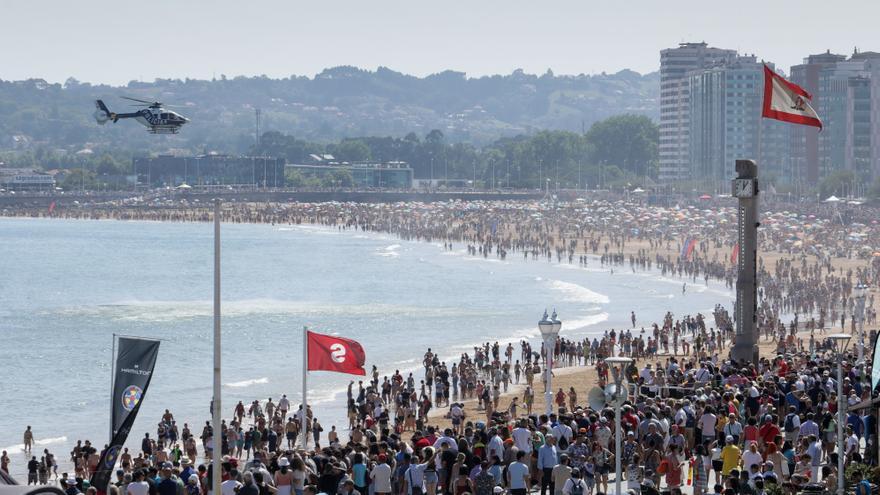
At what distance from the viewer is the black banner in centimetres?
1592

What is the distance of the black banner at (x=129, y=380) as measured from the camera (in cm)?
1592

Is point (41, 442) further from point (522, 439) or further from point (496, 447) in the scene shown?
point (496, 447)

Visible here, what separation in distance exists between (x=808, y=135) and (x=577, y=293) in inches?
4570

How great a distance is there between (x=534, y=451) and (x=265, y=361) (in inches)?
1287

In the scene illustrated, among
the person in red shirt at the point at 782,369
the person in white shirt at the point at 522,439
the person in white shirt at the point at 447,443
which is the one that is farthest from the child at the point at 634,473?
the person in red shirt at the point at 782,369

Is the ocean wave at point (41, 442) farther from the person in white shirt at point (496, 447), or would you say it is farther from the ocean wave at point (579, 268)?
the ocean wave at point (579, 268)

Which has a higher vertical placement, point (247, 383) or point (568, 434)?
point (568, 434)

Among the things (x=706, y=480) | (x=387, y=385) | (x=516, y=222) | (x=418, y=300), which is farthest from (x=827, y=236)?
(x=706, y=480)

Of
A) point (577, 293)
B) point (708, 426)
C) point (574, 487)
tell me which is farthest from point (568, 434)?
point (577, 293)

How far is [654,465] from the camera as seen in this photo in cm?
1734

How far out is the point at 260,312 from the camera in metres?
70.8

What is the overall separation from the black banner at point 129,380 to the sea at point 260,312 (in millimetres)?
13568

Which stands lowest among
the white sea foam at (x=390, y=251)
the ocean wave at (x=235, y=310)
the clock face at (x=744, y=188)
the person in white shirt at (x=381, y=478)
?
the ocean wave at (x=235, y=310)

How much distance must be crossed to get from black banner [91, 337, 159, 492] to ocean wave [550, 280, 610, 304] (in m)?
53.1
